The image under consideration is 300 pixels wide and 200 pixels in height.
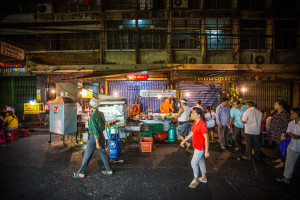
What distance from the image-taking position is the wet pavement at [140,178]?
12.3 feet

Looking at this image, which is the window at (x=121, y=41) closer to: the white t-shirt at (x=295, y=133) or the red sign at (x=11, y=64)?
the red sign at (x=11, y=64)

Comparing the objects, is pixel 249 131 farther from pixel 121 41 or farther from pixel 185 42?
pixel 121 41

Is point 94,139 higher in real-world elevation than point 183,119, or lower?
lower

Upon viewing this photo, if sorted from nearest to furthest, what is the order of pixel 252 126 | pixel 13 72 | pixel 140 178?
pixel 140 178, pixel 252 126, pixel 13 72

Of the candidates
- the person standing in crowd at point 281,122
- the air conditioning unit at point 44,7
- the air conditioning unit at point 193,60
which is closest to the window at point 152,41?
the air conditioning unit at point 193,60

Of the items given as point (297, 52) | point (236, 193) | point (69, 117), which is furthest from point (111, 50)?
point (297, 52)

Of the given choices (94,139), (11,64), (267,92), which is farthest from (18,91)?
(267,92)

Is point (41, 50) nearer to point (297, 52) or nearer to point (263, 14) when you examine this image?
point (263, 14)

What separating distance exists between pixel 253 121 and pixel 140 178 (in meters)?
4.37

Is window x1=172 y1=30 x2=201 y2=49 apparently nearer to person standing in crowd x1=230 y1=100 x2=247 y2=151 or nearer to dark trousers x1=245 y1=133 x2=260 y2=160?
person standing in crowd x1=230 y1=100 x2=247 y2=151

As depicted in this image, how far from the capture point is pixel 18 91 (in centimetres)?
1295

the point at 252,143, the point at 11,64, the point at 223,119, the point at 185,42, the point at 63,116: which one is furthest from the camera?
the point at 185,42

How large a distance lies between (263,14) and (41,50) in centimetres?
1749

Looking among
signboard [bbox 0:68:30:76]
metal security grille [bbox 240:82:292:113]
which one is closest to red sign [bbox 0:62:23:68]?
signboard [bbox 0:68:30:76]
